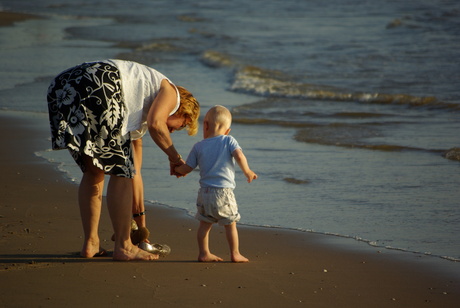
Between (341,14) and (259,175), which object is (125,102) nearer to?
(259,175)

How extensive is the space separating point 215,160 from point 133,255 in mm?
735

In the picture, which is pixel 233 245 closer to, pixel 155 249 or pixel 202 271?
pixel 202 271

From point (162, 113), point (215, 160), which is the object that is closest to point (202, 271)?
point (215, 160)

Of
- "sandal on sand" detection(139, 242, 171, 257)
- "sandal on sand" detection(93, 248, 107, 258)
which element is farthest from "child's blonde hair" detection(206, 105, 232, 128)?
"sandal on sand" detection(93, 248, 107, 258)

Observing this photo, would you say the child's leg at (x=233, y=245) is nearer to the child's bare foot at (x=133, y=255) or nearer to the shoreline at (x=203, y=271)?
the shoreline at (x=203, y=271)

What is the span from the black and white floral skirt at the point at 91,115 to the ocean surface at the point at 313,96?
1594mm

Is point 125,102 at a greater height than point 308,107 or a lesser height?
greater

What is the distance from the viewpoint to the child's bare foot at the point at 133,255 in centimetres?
459

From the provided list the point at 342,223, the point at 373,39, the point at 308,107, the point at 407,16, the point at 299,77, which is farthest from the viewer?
the point at 407,16

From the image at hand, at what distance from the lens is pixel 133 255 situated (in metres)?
4.61

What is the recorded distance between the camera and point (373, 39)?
20.2 metres

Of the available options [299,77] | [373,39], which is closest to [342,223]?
[299,77]

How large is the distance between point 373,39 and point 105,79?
16.7 m

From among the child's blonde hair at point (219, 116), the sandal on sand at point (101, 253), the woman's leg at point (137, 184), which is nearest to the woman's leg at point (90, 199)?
the sandal on sand at point (101, 253)
